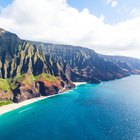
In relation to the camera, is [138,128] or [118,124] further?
[118,124]

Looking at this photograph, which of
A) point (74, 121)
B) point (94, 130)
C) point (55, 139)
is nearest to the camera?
point (55, 139)

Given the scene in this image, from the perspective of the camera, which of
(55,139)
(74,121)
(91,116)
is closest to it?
(55,139)

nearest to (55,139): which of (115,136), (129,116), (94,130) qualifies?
(94,130)

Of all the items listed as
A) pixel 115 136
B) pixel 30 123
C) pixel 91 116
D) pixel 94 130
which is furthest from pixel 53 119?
pixel 115 136

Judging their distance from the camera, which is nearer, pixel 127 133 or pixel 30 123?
pixel 127 133

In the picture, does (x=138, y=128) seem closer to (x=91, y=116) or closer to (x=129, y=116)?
(x=129, y=116)

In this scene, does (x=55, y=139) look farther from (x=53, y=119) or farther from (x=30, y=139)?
(x=53, y=119)

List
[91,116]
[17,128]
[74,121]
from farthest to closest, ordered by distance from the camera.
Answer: [91,116]
[74,121]
[17,128]

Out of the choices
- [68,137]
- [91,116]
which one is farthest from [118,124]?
[68,137]

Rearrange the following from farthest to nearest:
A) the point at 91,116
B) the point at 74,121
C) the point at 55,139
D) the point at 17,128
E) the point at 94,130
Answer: the point at 91,116, the point at 74,121, the point at 17,128, the point at 94,130, the point at 55,139
